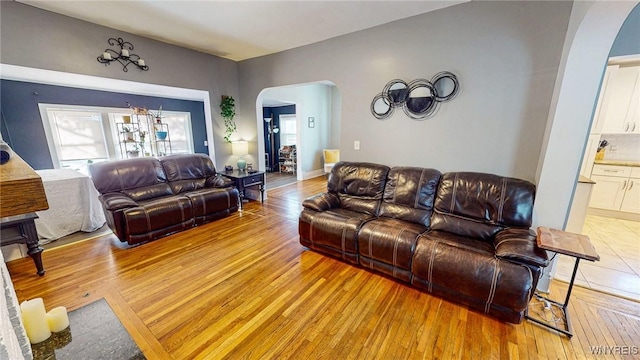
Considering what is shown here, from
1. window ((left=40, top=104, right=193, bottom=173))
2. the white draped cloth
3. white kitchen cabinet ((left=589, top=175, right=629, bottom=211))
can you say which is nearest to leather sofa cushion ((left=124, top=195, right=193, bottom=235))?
the white draped cloth

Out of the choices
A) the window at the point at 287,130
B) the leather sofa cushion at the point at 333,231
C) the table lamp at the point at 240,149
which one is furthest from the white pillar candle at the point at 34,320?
the window at the point at 287,130

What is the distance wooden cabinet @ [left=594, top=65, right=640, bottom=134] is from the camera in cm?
343

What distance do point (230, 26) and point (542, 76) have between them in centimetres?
351

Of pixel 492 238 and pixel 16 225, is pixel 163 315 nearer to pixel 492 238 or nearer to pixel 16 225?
pixel 16 225

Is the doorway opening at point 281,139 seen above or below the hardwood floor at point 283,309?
above

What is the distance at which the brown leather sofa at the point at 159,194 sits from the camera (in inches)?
114

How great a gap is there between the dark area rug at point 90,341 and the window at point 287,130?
24.1 ft

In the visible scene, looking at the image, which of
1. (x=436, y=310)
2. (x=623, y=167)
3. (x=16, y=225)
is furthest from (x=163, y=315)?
(x=623, y=167)

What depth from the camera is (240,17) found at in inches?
112

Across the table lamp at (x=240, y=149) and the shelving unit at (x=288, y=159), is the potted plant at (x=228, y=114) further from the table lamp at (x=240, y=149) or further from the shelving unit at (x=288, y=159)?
the shelving unit at (x=288, y=159)

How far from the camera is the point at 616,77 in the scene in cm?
349

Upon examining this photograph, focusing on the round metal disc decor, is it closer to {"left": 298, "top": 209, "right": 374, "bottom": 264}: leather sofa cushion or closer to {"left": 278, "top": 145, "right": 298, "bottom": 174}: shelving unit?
{"left": 298, "top": 209, "right": 374, "bottom": 264}: leather sofa cushion

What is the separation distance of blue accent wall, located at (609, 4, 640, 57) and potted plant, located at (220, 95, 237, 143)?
199 inches

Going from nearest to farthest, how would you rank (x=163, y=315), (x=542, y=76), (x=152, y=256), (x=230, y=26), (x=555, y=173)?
(x=163, y=315), (x=555, y=173), (x=542, y=76), (x=152, y=256), (x=230, y=26)
